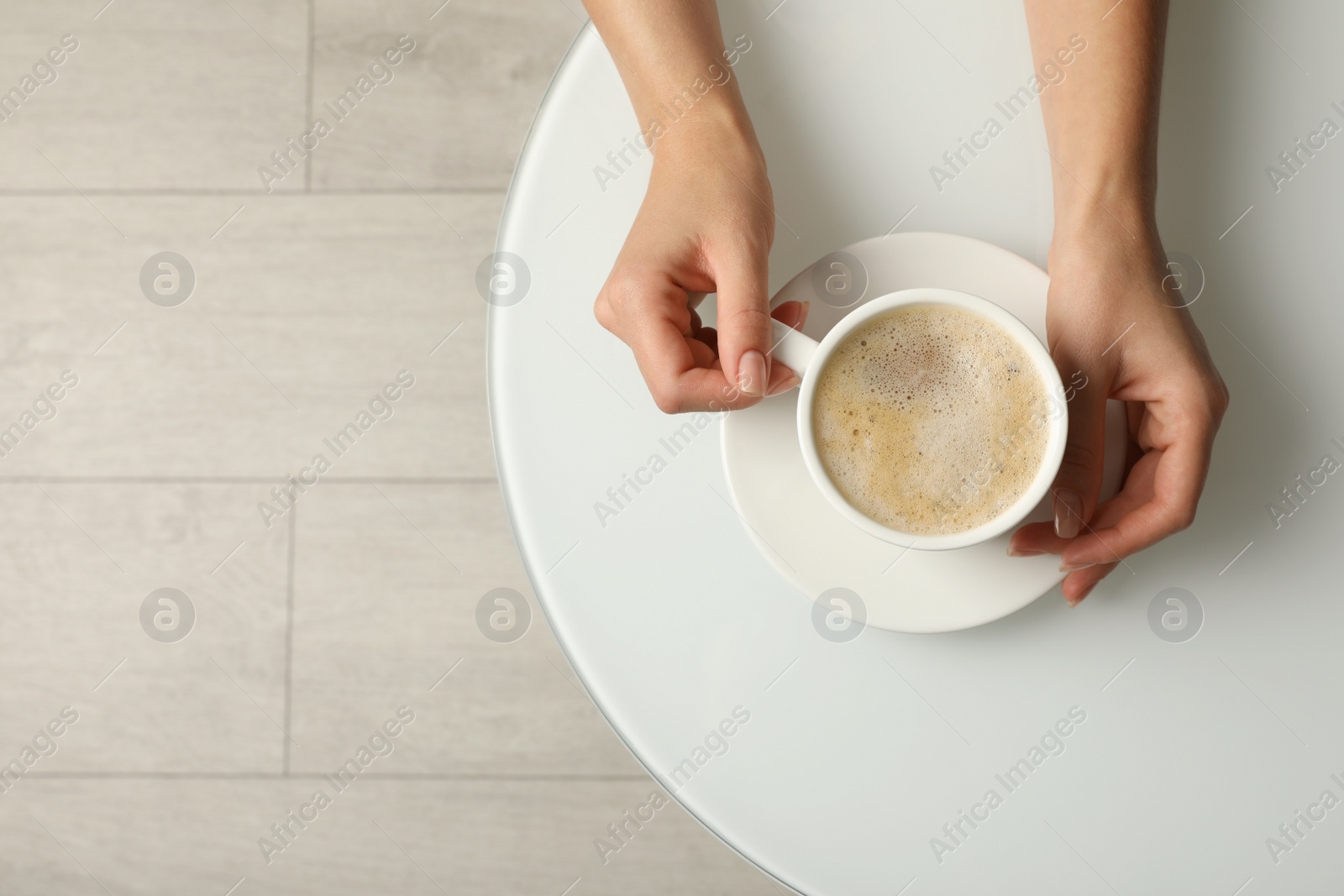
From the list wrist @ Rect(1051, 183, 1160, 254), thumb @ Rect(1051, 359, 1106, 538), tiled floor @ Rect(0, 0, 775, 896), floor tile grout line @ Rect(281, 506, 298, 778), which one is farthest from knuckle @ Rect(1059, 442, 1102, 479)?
floor tile grout line @ Rect(281, 506, 298, 778)

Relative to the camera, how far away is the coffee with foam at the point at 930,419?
599mm

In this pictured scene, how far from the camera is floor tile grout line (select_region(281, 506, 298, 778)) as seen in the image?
53.4 inches

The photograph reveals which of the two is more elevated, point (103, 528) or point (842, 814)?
point (842, 814)

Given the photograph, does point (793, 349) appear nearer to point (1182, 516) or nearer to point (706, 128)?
point (706, 128)

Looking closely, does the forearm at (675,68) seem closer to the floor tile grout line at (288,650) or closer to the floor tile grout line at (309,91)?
the floor tile grout line at (309,91)

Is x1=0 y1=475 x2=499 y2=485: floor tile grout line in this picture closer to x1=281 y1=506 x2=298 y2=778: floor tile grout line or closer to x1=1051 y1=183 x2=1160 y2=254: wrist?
x1=281 y1=506 x2=298 y2=778: floor tile grout line

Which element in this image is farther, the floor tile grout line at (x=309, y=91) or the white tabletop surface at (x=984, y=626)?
the floor tile grout line at (x=309, y=91)

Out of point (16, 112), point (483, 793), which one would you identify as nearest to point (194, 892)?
point (483, 793)

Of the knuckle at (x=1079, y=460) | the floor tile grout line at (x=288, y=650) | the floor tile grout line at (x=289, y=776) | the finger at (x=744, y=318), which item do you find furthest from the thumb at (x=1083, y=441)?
the floor tile grout line at (x=288, y=650)

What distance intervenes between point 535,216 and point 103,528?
1098 mm

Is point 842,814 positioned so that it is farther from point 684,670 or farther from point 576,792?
point 576,792

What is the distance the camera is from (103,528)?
138 cm

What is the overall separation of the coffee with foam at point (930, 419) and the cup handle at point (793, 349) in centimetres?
2

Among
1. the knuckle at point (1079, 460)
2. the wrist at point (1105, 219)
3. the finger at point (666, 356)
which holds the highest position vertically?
the wrist at point (1105, 219)
